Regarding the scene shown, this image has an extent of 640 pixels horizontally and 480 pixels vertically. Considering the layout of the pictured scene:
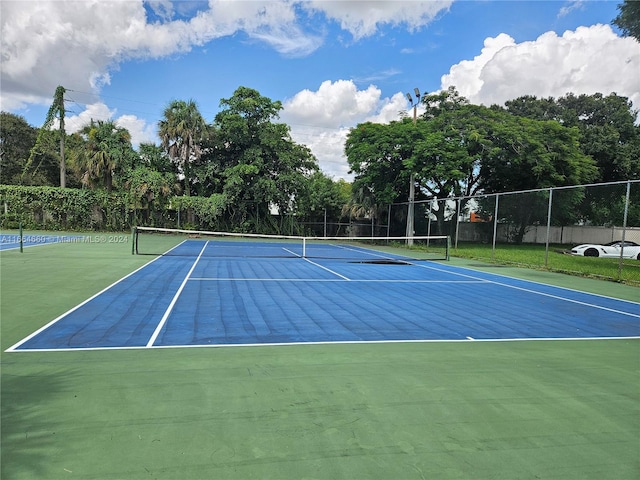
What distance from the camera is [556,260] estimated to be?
58.7ft

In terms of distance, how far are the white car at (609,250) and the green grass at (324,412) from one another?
15.1 meters

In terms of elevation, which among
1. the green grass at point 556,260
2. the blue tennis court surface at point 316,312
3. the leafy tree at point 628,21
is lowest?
the blue tennis court surface at point 316,312

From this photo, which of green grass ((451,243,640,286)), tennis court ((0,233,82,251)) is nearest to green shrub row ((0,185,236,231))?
tennis court ((0,233,82,251))

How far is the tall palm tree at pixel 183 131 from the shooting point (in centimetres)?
3173

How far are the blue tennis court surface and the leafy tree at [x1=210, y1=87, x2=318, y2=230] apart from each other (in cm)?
2023

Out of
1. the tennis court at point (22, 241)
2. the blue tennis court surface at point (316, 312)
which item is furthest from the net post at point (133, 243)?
the blue tennis court surface at point (316, 312)

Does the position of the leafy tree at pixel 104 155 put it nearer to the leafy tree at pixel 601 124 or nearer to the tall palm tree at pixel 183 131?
the tall palm tree at pixel 183 131

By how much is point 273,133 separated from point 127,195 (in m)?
11.6

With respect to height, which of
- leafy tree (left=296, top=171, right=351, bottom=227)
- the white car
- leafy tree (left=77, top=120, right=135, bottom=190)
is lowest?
the white car

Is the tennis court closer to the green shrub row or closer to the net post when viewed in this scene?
the net post

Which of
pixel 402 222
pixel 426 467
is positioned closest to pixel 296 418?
pixel 426 467

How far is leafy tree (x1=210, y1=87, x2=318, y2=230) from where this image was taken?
1249 inches

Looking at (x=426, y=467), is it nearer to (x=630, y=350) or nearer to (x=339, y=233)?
(x=630, y=350)

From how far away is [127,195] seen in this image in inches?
1209
